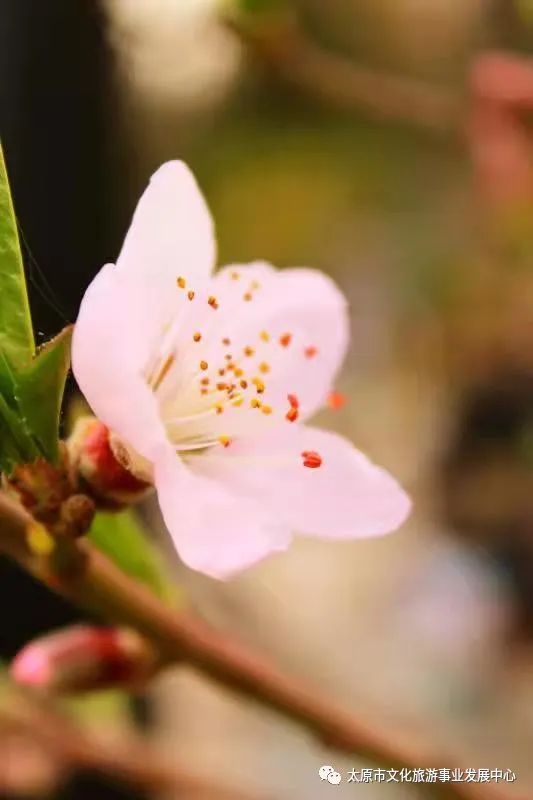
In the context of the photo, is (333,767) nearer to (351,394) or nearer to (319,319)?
(319,319)

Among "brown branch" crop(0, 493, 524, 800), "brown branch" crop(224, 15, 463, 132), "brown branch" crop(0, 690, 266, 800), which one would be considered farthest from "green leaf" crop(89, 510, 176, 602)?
"brown branch" crop(224, 15, 463, 132)

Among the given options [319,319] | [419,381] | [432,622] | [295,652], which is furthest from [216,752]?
Answer: [319,319]

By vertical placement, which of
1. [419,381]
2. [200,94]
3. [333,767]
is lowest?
[419,381]

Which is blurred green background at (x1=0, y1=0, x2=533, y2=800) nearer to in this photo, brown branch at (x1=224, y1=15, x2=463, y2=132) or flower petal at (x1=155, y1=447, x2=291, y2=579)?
brown branch at (x1=224, y1=15, x2=463, y2=132)

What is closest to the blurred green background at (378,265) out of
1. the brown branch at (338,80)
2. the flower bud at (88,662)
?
the brown branch at (338,80)

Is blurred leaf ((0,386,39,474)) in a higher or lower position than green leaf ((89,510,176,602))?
higher

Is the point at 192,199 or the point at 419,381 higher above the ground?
the point at 192,199

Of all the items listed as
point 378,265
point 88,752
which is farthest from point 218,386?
point 378,265

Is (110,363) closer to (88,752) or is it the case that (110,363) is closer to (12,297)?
(12,297)
